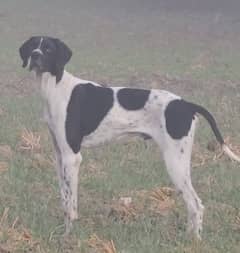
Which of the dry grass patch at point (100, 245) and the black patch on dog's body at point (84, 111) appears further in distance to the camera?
the black patch on dog's body at point (84, 111)

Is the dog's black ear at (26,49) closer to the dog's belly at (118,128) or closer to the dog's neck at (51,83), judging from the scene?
the dog's neck at (51,83)

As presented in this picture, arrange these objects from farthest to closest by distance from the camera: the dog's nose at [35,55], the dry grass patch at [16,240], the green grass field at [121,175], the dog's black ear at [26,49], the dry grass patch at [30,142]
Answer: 1. the dry grass patch at [30,142]
2. the dog's black ear at [26,49]
3. the dog's nose at [35,55]
4. the green grass field at [121,175]
5. the dry grass patch at [16,240]

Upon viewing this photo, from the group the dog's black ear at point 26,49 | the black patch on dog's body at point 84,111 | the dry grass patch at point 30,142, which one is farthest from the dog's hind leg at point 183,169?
the dry grass patch at point 30,142

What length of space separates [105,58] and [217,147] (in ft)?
37.4

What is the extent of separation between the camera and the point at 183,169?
6898mm

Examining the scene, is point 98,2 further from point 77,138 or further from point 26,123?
point 77,138

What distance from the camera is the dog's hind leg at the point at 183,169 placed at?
685 cm

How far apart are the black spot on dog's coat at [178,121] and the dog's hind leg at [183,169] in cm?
5

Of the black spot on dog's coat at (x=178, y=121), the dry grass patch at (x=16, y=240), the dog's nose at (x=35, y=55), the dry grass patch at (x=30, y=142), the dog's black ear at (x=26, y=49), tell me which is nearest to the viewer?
the dry grass patch at (x=16, y=240)

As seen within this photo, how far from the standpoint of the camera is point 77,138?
7047mm

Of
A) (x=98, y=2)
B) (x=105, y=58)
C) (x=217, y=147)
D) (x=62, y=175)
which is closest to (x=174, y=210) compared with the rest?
(x=62, y=175)

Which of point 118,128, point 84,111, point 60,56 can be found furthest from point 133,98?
point 60,56

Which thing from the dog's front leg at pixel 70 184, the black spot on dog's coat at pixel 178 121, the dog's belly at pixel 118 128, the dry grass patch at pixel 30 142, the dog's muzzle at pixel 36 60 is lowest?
the dry grass patch at pixel 30 142

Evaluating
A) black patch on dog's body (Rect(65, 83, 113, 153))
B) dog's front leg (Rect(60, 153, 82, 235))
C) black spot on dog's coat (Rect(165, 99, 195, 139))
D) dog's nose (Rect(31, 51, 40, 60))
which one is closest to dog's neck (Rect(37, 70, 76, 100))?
black patch on dog's body (Rect(65, 83, 113, 153))
